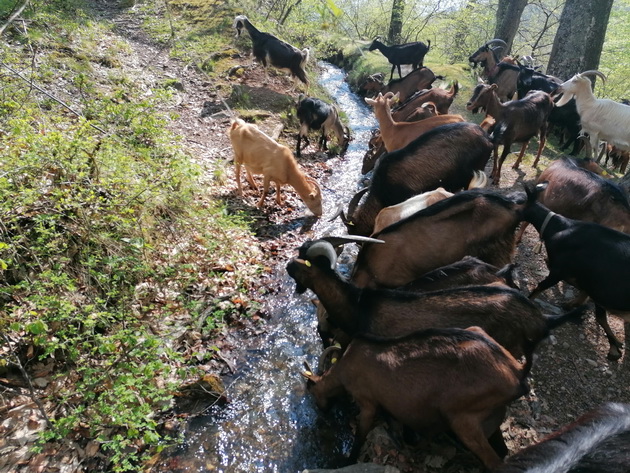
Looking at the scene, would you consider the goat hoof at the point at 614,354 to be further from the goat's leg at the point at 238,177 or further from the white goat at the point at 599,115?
the goat's leg at the point at 238,177

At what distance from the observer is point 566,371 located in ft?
14.6

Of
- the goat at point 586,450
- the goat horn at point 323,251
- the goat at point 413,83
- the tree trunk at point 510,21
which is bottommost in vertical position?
the goat at point 586,450

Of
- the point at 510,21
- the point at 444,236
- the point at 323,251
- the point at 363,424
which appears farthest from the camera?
the point at 510,21

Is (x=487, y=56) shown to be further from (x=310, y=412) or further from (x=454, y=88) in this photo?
(x=310, y=412)

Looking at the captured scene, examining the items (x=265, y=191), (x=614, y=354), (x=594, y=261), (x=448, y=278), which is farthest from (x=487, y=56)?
(x=448, y=278)

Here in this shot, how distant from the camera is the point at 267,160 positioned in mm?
7797

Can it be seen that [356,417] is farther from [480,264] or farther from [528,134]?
[528,134]

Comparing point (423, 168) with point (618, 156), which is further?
point (618, 156)

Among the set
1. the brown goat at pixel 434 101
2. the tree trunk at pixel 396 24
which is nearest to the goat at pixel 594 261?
the brown goat at pixel 434 101

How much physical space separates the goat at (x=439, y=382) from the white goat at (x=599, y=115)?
824cm

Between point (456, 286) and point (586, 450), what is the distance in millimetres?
2176

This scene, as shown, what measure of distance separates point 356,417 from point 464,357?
60.3 inches

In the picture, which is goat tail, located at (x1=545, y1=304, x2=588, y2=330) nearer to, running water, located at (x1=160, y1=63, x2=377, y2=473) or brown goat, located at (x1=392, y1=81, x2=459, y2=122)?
running water, located at (x1=160, y1=63, x2=377, y2=473)

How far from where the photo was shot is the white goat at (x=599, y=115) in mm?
9031
